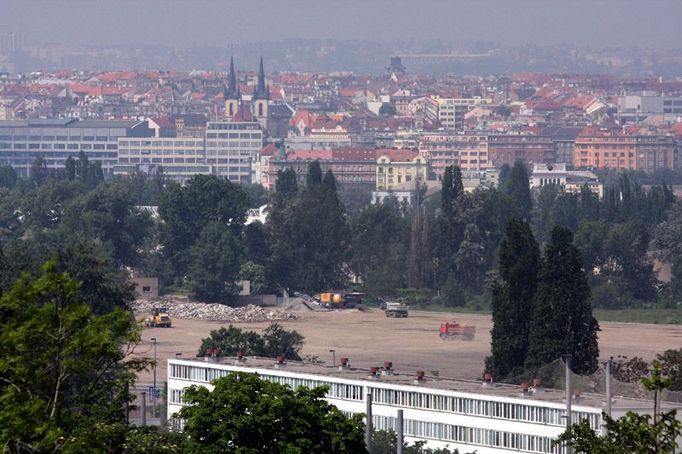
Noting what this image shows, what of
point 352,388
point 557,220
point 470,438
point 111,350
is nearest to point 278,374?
point 352,388

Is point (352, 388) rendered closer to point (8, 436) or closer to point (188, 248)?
point (8, 436)

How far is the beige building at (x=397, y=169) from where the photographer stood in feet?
580

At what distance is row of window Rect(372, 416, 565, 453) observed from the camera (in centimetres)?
3953

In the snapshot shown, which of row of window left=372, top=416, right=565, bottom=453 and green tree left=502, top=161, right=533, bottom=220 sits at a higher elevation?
green tree left=502, top=161, right=533, bottom=220

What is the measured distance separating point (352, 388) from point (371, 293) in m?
51.2

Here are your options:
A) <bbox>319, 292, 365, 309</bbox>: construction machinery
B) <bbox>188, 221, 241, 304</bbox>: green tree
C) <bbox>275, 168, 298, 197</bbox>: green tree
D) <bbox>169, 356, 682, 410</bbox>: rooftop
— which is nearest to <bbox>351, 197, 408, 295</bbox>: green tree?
<bbox>319, 292, 365, 309</bbox>: construction machinery

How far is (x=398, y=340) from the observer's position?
74.4m

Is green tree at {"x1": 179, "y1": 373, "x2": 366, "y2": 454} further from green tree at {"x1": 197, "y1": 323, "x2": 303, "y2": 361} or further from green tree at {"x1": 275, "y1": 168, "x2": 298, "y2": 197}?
green tree at {"x1": 275, "y1": 168, "x2": 298, "y2": 197}

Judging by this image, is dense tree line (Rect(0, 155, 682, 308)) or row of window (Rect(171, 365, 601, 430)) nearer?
row of window (Rect(171, 365, 601, 430))

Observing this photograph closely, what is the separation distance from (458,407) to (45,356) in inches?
792

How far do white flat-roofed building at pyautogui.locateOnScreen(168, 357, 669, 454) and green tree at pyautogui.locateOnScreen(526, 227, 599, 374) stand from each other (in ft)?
25.8

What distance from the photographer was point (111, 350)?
882 inches

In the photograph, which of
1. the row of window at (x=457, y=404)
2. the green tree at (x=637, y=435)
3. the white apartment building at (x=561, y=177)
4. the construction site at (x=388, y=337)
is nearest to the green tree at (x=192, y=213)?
the construction site at (x=388, y=337)

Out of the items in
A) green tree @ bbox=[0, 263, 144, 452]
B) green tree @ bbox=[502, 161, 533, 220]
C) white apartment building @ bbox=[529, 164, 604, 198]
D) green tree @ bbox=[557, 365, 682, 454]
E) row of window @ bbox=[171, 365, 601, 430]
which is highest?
white apartment building @ bbox=[529, 164, 604, 198]
